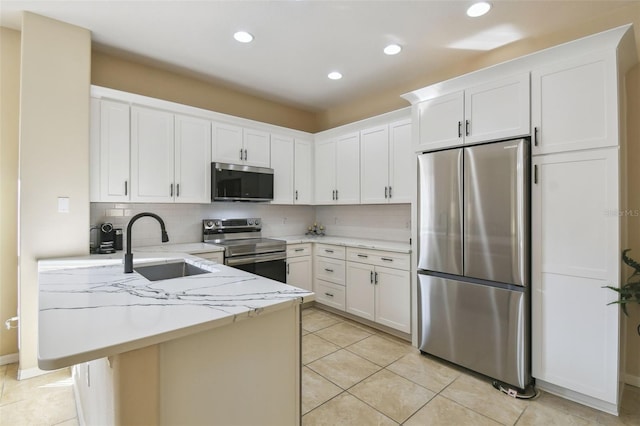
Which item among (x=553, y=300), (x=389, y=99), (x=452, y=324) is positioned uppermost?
(x=389, y=99)

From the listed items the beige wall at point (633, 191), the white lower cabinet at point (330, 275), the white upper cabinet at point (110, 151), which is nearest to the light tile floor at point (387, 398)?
the beige wall at point (633, 191)

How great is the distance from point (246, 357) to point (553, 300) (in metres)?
2.15

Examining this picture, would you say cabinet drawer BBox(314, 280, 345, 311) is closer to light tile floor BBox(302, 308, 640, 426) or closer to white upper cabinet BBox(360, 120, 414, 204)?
light tile floor BBox(302, 308, 640, 426)

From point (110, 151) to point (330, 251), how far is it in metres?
2.54

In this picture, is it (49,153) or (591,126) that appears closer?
(591,126)

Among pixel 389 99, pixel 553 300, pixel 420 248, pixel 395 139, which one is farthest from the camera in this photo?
pixel 389 99

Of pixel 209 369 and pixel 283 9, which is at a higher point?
pixel 283 9

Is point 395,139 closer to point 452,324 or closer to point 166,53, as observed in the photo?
point 452,324

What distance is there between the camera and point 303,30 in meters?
2.64

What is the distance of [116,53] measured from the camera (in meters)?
3.04

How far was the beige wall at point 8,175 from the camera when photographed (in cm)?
260

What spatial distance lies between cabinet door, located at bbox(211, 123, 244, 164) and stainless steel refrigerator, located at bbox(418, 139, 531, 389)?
82.2 inches

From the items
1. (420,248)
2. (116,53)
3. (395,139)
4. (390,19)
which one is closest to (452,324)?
(420,248)

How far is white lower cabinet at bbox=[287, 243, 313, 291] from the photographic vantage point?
12.7 feet
